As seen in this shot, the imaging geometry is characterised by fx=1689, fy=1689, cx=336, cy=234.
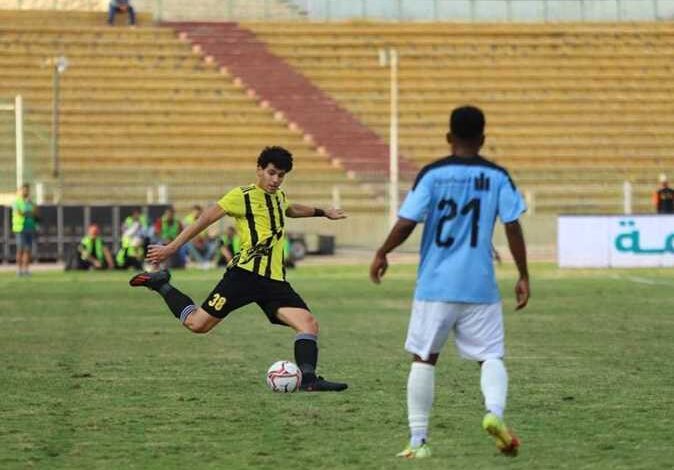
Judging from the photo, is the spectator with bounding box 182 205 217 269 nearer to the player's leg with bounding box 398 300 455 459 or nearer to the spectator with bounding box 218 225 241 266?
the spectator with bounding box 218 225 241 266

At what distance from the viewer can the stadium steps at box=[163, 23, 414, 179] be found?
4972 cm

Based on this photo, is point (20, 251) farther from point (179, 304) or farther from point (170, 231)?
point (179, 304)

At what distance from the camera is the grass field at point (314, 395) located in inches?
367

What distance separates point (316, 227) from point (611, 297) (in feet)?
65.6

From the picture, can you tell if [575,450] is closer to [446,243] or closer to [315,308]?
[446,243]

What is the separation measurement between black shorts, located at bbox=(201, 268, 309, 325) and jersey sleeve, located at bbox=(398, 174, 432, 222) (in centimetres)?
365

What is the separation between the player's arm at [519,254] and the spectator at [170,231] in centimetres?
A: 2809

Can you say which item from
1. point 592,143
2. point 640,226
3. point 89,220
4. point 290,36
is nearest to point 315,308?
point 640,226

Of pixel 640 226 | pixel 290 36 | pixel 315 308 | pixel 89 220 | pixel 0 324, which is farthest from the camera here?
pixel 290 36

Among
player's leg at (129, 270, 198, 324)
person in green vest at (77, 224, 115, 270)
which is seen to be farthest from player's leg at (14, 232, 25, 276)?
player's leg at (129, 270, 198, 324)

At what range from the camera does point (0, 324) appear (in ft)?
68.7

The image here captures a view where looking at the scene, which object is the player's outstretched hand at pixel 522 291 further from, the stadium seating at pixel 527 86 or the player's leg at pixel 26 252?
the stadium seating at pixel 527 86

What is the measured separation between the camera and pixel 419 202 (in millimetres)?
8773

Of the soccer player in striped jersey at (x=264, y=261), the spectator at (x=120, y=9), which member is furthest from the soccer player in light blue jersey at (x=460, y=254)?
the spectator at (x=120, y=9)
